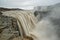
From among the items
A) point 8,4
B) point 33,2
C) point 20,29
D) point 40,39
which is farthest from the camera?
point 20,29

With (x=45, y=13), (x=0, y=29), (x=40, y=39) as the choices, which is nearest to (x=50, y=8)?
(x=45, y=13)

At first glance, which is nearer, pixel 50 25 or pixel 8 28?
pixel 50 25

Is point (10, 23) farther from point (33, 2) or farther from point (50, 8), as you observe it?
point (50, 8)

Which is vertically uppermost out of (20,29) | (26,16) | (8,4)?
(8,4)

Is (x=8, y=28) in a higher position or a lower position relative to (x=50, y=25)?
lower

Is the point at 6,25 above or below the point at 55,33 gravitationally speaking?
below
